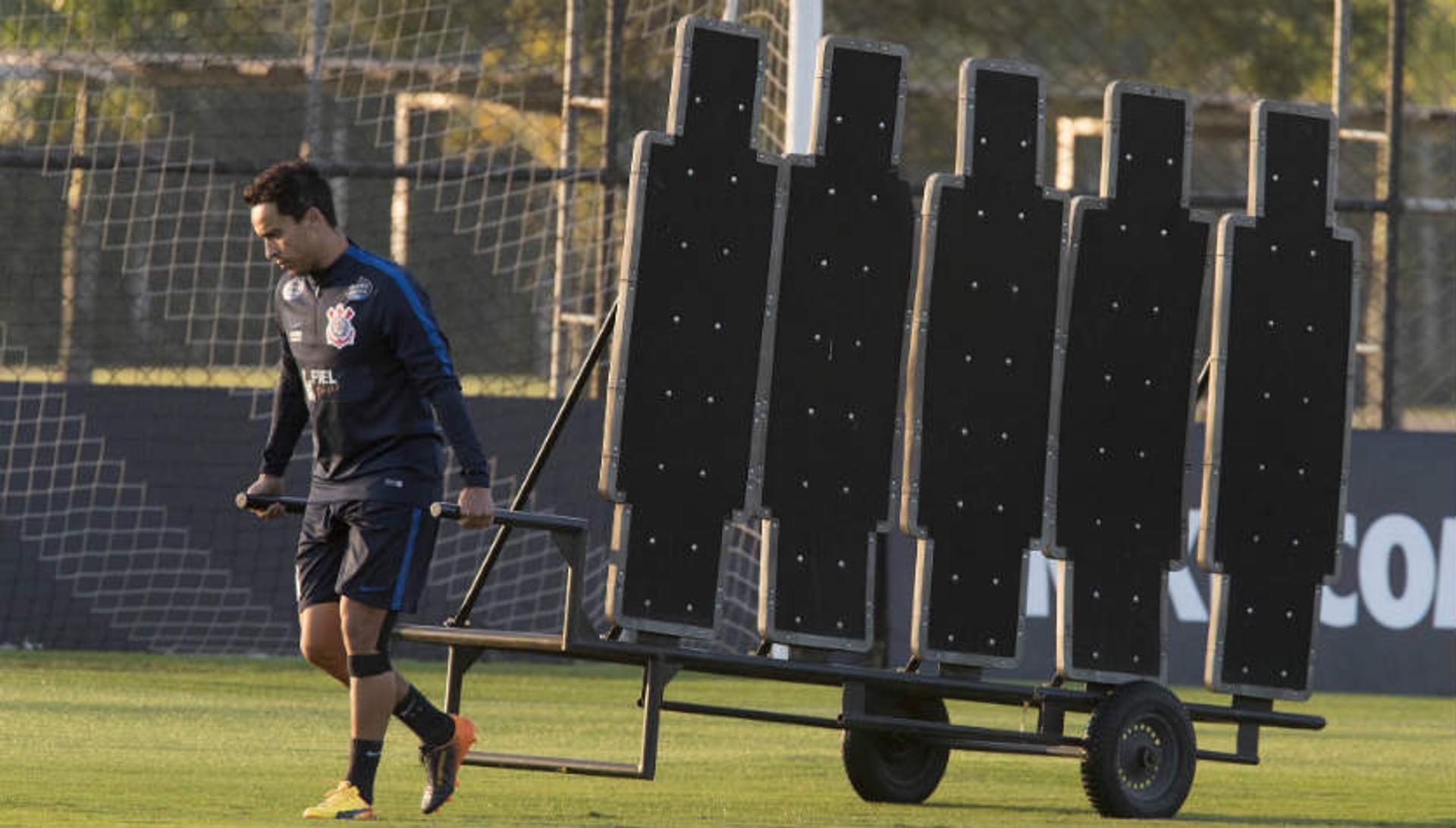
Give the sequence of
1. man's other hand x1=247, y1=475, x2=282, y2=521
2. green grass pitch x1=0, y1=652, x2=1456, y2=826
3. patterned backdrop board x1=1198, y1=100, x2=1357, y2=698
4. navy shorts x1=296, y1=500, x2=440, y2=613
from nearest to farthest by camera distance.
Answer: navy shorts x1=296, y1=500, x2=440, y2=613, man's other hand x1=247, y1=475, x2=282, y2=521, green grass pitch x1=0, y1=652, x2=1456, y2=826, patterned backdrop board x1=1198, y1=100, x2=1357, y2=698

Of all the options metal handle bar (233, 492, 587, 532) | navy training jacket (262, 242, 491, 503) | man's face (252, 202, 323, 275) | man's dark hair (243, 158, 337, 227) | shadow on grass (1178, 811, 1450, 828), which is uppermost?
man's dark hair (243, 158, 337, 227)

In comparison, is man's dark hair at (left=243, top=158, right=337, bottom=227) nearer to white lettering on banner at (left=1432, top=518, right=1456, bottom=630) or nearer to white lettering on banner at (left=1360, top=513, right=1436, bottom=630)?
white lettering on banner at (left=1360, top=513, right=1436, bottom=630)

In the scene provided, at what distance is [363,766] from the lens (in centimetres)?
740

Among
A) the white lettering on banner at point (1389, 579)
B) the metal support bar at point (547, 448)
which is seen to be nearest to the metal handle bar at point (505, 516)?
the metal support bar at point (547, 448)

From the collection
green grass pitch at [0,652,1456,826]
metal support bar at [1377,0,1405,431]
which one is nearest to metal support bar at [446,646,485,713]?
green grass pitch at [0,652,1456,826]

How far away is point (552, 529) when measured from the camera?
7.66 metres

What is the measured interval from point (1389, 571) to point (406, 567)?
8505 millimetres

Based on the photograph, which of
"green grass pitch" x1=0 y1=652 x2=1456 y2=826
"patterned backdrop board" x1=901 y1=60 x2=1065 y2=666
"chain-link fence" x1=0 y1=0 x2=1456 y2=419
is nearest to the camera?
"green grass pitch" x1=0 y1=652 x2=1456 y2=826

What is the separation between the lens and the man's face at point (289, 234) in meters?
7.31

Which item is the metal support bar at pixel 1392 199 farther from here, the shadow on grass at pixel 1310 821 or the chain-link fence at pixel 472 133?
the shadow on grass at pixel 1310 821

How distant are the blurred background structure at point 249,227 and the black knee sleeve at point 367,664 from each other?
19.7 ft

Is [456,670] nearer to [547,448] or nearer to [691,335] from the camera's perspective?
[547,448]

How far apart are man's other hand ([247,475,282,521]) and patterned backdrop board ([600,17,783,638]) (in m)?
0.90

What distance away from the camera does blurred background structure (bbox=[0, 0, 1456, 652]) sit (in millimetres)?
13562
